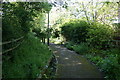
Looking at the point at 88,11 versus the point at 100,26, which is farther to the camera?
the point at 88,11

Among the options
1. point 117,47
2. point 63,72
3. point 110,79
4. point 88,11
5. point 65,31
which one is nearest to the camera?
point 110,79

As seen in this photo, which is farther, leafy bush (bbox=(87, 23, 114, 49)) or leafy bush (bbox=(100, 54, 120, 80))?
leafy bush (bbox=(87, 23, 114, 49))

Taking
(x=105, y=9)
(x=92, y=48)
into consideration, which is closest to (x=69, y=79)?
(x=92, y=48)

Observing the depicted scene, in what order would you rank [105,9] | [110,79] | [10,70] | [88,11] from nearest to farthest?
Result: 1. [10,70]
2. [110,79]
3. [105,9]
4. [88,11]

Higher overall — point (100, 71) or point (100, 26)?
A: point (100, 26)

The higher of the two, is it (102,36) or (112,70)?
(102,36)

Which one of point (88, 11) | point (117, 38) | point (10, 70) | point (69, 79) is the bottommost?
point (69, 79)

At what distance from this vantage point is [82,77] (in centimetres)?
525

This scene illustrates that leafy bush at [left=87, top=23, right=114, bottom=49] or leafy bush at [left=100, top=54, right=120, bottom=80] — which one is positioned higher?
leafy bush at [left=87, top=23, right=114, bottom=49]

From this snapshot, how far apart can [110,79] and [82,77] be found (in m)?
0.95

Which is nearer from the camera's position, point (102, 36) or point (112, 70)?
point (112, 70)

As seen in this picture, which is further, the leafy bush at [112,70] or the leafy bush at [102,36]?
the leafy bush at [102,36]

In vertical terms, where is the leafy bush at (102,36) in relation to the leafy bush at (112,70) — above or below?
above

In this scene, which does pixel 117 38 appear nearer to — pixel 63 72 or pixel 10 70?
pixel 63 72
